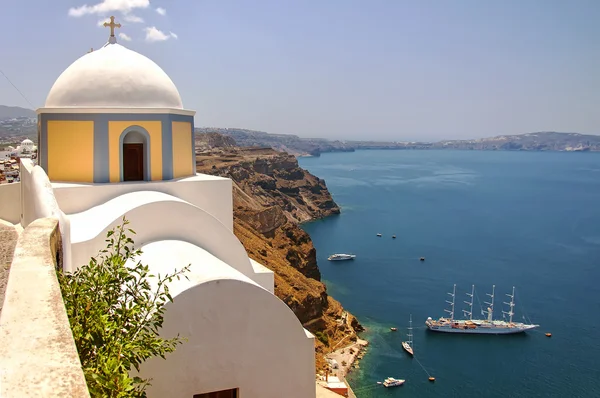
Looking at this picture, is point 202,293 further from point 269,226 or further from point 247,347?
point 269,226

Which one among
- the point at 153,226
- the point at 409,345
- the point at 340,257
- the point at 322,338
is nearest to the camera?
the point at 153,226

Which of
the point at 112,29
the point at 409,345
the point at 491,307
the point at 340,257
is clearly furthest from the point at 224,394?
the point at 340,257

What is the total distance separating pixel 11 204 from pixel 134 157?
451 centimetres

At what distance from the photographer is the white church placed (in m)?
5.89

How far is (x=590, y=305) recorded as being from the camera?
33875 millimetres

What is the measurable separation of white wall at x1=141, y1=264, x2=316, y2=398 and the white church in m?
0.01

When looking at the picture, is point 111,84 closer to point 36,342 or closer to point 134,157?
point 134,157

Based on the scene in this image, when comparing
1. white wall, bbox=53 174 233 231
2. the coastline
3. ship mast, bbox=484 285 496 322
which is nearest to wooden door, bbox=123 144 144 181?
white wall, bbox=53 174 233 231

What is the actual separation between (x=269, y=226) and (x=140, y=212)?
2878cm

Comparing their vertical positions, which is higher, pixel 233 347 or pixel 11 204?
pixel 11 204

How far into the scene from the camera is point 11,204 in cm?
1266

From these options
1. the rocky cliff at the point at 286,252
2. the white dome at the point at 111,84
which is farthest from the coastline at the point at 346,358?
the white dome at the point at 111,84

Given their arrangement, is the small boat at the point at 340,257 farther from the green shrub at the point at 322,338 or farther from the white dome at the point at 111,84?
the white dome at the point at 111,84

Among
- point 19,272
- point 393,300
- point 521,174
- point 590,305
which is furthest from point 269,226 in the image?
point 521,174
